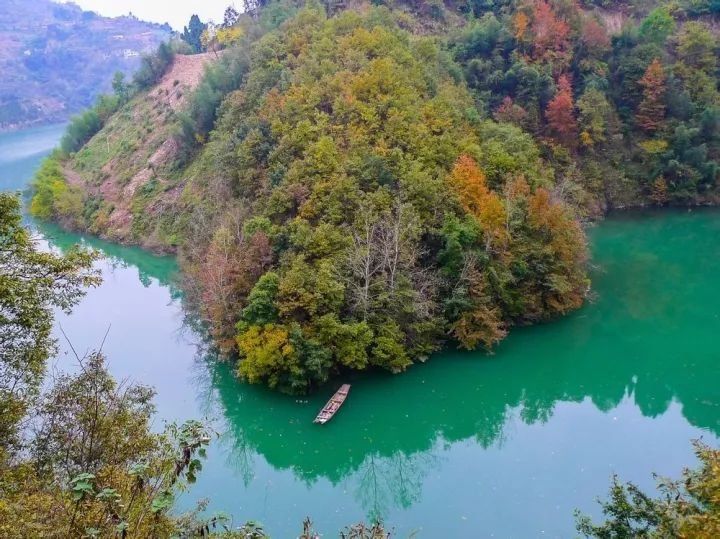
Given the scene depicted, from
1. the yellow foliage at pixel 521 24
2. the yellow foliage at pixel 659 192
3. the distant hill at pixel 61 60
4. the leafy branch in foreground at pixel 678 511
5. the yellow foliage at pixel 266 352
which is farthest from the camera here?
the distant hill at pixel 61 60

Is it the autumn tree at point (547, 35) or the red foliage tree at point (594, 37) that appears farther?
the red foliage tree at point (594, 37)

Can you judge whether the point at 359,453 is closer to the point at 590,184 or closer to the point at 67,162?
the point at 590,184

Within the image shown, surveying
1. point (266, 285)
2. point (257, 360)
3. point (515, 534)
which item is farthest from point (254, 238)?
point (515, 534)

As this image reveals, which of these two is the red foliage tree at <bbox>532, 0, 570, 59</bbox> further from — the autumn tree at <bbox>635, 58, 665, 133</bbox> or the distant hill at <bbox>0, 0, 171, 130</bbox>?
the distant hill at <bbox>0, 0, 171, 130</bbox>

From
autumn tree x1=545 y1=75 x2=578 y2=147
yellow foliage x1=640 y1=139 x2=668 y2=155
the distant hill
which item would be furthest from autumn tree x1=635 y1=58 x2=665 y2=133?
the distant hill

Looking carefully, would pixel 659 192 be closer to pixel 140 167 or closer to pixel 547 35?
pixel 547 35

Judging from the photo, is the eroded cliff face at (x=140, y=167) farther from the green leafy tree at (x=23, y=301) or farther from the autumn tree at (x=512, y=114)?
the green leafy tree at (x=23, y=301)

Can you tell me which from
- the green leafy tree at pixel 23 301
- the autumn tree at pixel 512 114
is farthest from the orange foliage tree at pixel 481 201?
the green leafy tree at pixel 23 301
